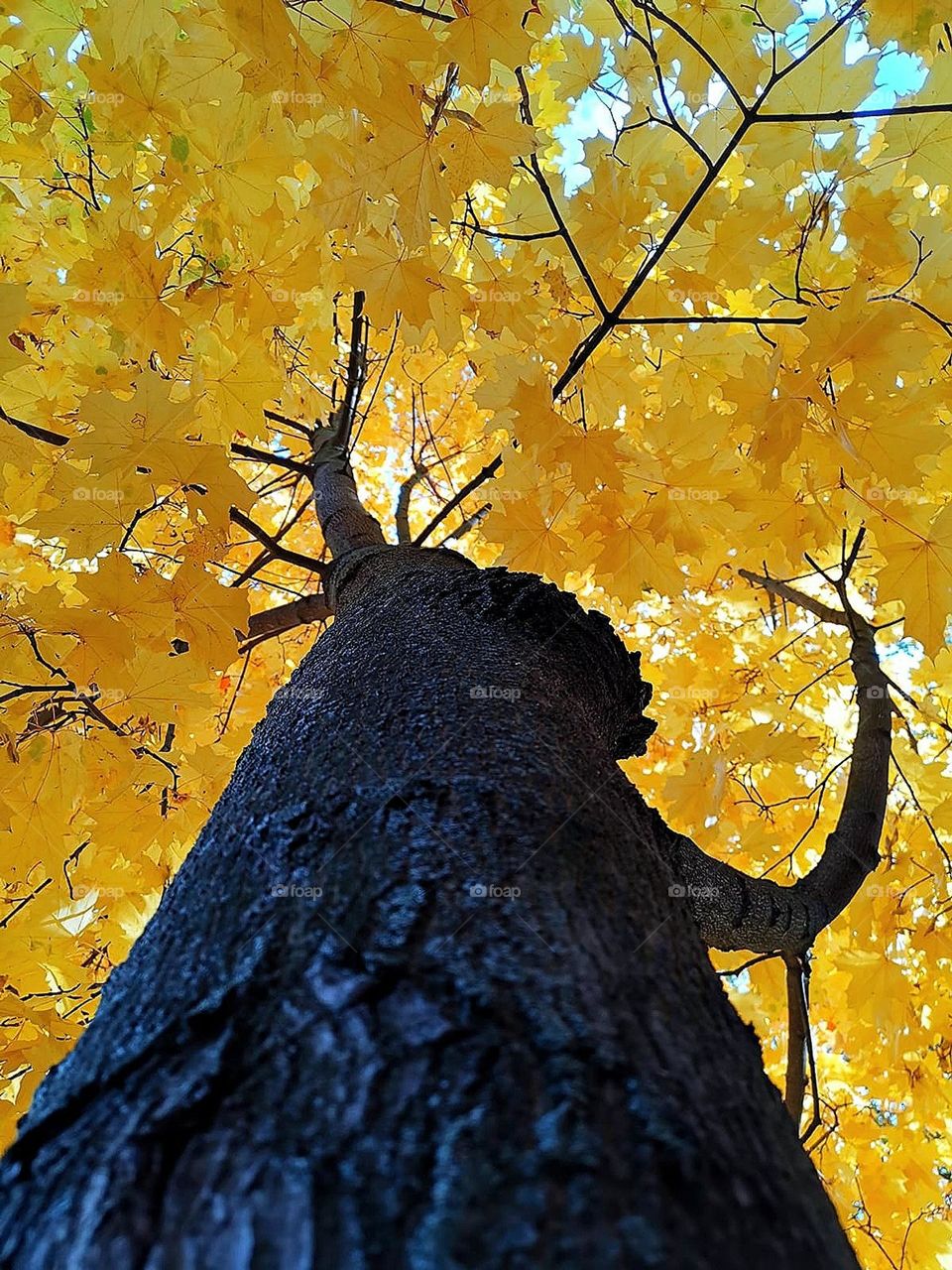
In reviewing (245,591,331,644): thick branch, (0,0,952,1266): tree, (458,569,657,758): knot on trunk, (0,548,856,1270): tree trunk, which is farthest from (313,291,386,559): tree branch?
(0,548,856,1270): tree trunk

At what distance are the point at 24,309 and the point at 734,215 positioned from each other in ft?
4.85

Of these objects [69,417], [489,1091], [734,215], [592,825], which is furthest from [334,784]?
[69,417]

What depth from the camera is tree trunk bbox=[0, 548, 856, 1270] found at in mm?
369

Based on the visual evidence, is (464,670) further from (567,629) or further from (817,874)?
(817,874)

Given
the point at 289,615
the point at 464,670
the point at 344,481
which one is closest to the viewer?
the point at 464,670

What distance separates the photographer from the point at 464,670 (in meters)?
0.99

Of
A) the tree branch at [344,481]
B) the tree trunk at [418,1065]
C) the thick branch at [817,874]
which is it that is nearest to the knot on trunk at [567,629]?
the thick branch at [817,874]

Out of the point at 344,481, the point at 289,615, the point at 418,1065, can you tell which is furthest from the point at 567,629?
the point at 344,481

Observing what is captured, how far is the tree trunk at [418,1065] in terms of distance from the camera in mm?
369

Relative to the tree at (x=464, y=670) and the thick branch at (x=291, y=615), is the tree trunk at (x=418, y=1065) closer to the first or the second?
the tree at (x=464, y=670)

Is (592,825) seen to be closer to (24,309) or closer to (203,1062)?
(203,1062)

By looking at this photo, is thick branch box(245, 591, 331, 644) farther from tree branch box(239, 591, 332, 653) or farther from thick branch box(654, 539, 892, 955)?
thick branch box(654, 539, 892, 955)

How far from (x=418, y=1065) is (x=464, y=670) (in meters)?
0.58

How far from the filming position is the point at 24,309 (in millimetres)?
1298
